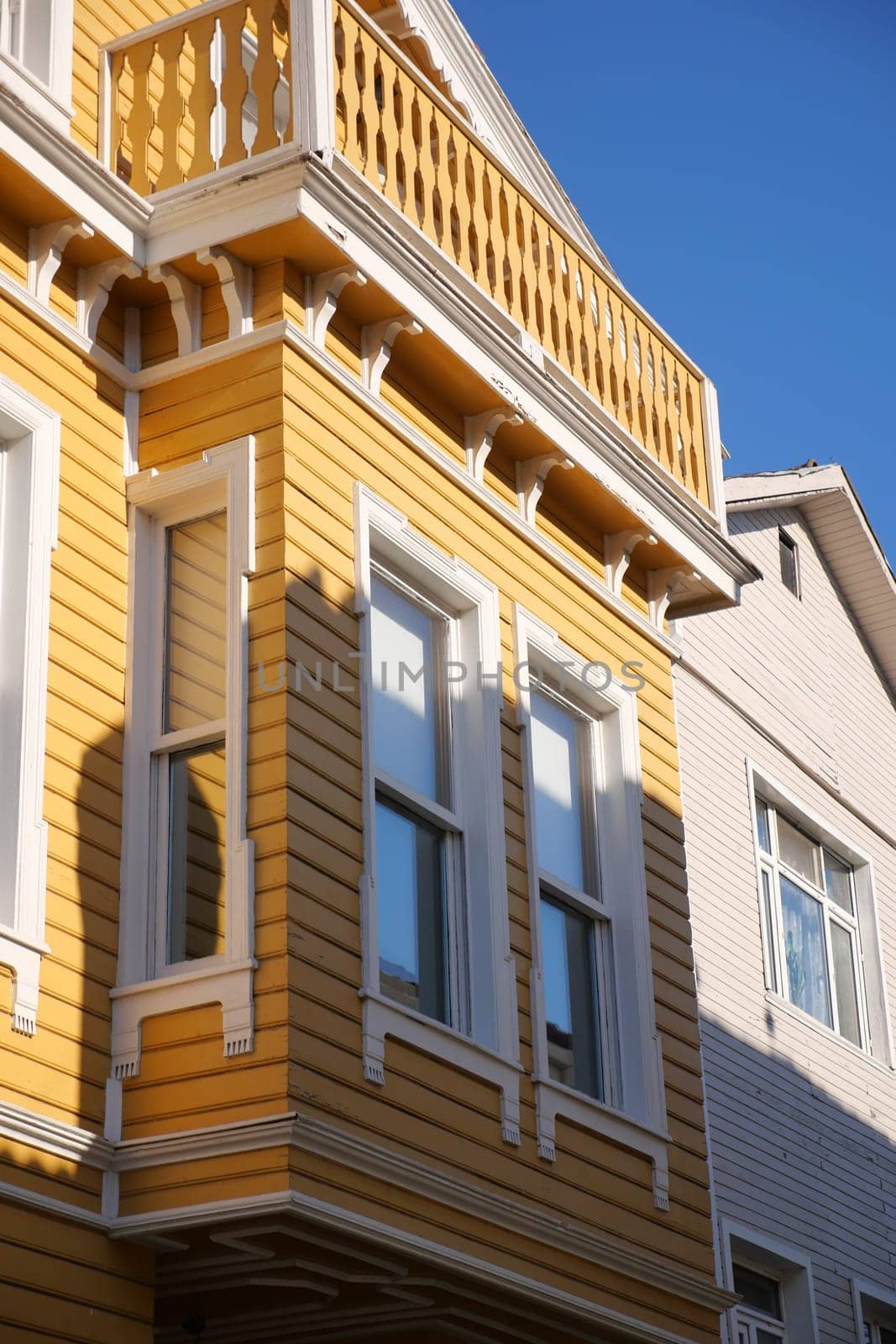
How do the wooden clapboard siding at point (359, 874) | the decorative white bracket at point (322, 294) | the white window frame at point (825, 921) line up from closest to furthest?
the wooden clapboard siding at point (359, 874) < the decorative white bracket at point (322, 294) < the white window frame at point (825, 921)

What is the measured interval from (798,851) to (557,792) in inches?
258

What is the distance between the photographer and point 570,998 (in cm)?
1007

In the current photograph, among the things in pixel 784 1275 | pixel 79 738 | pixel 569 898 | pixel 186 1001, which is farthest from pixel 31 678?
pixel 784 1275

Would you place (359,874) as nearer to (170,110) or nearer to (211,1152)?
(211,1152)

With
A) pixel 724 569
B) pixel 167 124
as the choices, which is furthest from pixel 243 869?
pixel 724 569

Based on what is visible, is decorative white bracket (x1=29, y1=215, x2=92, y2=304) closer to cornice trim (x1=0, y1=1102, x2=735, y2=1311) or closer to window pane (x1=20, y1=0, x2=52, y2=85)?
window pane (x1=20, y1=0, x2=52, y2=85)

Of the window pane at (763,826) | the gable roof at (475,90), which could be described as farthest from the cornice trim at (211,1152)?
the window pane at (763,826)

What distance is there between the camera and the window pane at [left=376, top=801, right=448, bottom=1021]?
28.4ft

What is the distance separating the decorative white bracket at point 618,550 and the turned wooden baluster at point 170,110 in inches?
138

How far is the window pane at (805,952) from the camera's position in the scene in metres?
15.8

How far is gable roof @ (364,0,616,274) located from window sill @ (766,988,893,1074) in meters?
5.73

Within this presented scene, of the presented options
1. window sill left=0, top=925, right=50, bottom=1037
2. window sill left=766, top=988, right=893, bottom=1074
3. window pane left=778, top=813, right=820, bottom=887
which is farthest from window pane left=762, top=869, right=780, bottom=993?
window sill left=0, top=925, right=50, bottom=1037

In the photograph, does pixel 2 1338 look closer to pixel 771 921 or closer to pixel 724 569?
pixel 724 569

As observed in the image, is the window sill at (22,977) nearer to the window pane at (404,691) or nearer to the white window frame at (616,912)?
the window pane at (404,691)
